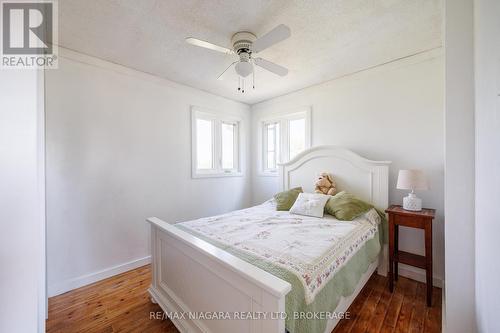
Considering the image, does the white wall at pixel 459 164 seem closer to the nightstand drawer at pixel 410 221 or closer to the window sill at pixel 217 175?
the nightstand drawer at pixel 410 221

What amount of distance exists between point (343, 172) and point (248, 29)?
202 cm

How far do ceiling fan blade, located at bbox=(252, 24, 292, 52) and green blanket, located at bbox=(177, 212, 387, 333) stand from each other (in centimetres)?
158

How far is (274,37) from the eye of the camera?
1.57 m

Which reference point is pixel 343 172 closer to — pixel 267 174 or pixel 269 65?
pixel 267 174

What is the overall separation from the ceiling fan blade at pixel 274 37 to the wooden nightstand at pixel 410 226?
1.93 metres

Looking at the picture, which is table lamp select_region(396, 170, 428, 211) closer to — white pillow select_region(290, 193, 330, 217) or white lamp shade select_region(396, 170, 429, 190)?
white lamp shade select_region(396, 170, 429, 190)

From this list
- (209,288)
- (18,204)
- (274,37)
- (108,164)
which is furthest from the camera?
(108,164)

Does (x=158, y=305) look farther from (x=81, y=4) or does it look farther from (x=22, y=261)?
(x=81, y=4)

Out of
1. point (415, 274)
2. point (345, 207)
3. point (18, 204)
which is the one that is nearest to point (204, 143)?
point (345, 207)

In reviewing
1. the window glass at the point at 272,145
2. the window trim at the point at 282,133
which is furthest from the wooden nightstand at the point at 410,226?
the window glass at the point at 272,145

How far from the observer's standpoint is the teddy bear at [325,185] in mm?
2724

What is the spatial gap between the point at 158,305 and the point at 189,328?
618 millimetres

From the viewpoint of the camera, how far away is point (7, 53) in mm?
488

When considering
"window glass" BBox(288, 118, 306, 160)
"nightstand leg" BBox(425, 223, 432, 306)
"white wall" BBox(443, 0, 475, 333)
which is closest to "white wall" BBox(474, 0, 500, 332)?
"white wall" BBox(443, 0, 475, 333)
